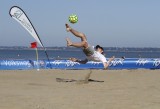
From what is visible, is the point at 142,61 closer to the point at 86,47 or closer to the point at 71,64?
the point at 71,64

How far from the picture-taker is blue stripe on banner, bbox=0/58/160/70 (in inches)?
892

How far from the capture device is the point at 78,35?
13414 millimetres

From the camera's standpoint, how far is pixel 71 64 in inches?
932

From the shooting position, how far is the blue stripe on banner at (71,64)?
2266 cm
